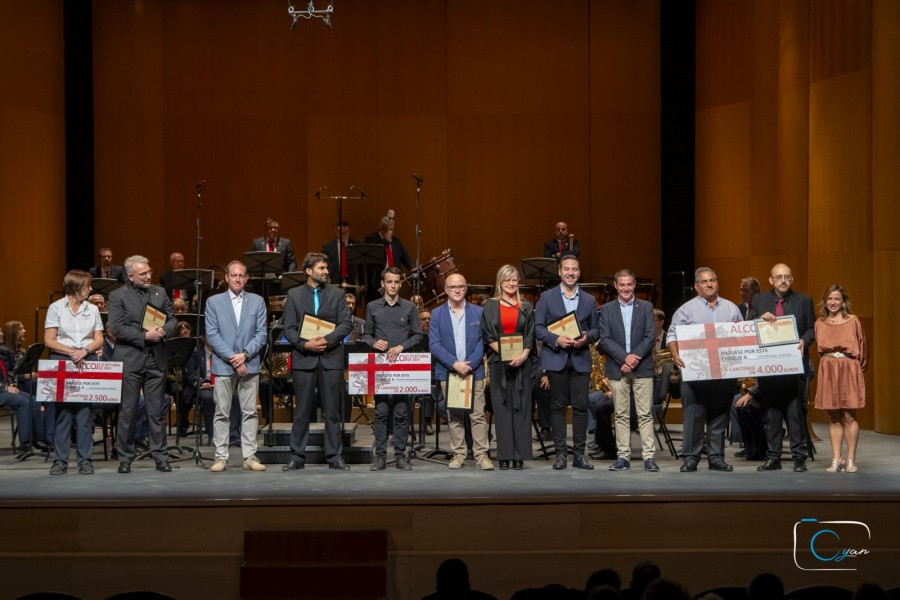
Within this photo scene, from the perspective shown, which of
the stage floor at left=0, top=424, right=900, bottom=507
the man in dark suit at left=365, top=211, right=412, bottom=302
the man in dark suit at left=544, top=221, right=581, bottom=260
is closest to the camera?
the stage floor at left=0, top=424, right=900, bottom=507

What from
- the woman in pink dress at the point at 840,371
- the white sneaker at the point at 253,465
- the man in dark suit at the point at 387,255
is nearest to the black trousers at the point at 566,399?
the woman in pink dress at the point at 840,371

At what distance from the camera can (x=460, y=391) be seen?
8.23 m

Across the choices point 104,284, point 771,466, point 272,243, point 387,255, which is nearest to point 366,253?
point 387,255

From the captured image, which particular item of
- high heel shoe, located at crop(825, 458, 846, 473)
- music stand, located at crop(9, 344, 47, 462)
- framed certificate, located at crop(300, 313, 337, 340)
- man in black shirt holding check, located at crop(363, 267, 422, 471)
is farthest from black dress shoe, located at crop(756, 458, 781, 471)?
music stand, located at crop(9, 344, 47, 462)

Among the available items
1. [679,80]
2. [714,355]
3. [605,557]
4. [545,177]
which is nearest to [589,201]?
[545,177]

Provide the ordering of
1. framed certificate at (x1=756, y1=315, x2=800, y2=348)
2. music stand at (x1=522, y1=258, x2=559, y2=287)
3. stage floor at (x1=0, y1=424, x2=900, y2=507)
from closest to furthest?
1. stage floor at (x1=0, y1=424, x2=900, y2=507)
2. framed certificate at (x1=756, y1=315, x2=800, y2=348)
3. music stand at (x1=522, y1=258, x2=559, y2=287)

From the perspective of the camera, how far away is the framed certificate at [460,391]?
26.9ft

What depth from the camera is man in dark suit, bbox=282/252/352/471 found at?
822 centimetres

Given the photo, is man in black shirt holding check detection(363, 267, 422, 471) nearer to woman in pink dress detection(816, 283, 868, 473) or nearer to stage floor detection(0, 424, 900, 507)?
stage floor detection(0, 424, 900, 507)

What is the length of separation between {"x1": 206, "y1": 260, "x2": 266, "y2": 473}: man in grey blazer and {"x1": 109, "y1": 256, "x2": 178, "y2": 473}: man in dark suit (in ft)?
1.22

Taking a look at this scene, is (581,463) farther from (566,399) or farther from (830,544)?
(830,544)

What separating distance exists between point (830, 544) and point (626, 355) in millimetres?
2078

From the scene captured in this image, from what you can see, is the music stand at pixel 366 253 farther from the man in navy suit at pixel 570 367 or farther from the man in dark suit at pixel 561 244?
the man in navy suit at pixel 570 367

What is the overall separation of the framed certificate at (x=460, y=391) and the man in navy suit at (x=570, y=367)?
1.97ft
